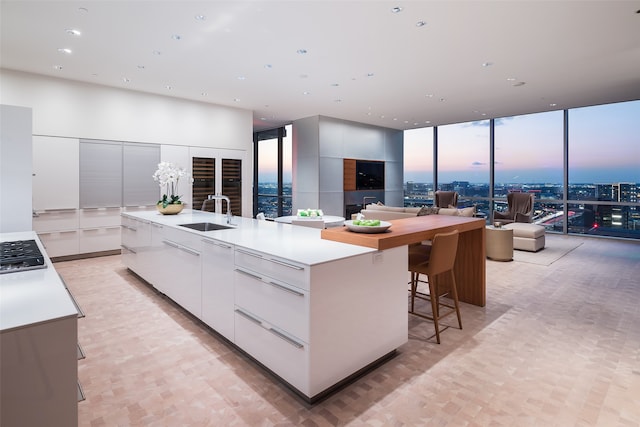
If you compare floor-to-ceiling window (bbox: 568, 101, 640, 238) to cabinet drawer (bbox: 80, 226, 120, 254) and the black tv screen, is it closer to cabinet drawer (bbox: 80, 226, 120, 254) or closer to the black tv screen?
the black tv screen

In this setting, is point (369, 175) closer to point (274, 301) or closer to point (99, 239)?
point (99, 239)

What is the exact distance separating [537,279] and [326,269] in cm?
401

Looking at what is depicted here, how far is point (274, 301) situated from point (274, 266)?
21 cm

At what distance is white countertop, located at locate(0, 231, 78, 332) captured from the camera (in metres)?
1.06

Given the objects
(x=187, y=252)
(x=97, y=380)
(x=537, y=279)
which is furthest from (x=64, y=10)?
(x=537, y=279)

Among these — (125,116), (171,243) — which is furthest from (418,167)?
(171,243)

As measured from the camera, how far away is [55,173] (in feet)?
18.6

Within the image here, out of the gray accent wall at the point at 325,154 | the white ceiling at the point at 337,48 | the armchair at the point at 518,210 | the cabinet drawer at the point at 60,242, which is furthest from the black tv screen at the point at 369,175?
A: the cabinet drawer at the point at 60,242

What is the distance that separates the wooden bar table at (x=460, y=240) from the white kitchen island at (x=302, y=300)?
84 mm

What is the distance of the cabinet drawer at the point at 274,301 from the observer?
6.28 feet

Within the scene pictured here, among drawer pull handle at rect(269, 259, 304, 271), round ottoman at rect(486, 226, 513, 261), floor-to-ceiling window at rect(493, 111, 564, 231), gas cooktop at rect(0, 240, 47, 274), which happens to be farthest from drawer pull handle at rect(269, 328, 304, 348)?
floor-to-ceiling window at rect(493, 111, 564, 231)

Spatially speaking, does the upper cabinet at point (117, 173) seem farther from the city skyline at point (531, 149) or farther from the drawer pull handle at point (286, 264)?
the drawer pull handle at point (286, 264)

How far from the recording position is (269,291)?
2.14m

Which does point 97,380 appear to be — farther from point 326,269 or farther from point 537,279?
point 537,279
